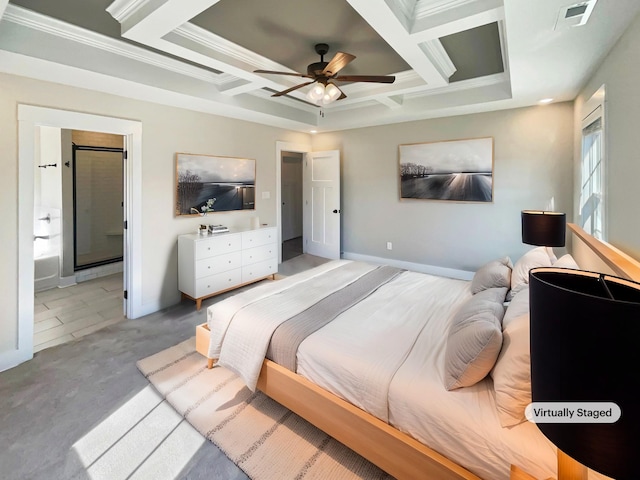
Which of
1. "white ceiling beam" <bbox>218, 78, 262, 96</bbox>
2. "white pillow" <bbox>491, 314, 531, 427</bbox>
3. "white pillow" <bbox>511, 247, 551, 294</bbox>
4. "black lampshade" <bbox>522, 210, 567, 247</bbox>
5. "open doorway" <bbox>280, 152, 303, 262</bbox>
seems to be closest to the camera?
"white pillow" <bbox>491, 314, 531, 427</bbox>

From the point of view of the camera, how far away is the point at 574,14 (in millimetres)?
1692

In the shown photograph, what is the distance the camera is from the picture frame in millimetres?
3908

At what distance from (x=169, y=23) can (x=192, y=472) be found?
2739 mm

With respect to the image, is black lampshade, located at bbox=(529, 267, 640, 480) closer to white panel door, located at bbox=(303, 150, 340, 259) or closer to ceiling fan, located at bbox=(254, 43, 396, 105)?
ceiling fan, located at bbox=(254, 43, 396, 105)

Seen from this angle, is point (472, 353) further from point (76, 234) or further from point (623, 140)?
point (76, 234)

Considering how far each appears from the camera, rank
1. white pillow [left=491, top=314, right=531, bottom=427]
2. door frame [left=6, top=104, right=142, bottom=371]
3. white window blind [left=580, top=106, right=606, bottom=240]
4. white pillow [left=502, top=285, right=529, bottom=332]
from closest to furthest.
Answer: white pillow [left=491, top=314, right=531, bottom=427] < white pillow [left=502, top=285, right=529, bottom=332] < white window blind [left=580, top=106, right=606, bottom=240] < door frame [left=6, top=104, right=142, bottom=371]

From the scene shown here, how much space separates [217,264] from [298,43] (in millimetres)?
2595

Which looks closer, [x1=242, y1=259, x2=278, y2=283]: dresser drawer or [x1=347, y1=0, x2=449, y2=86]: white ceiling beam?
[x1=347, y1=0, x2=449, y2=86]: white ceiling beam

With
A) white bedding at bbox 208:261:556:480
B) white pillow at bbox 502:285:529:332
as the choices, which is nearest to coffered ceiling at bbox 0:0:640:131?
white pillow at bbox 502:285:529:332

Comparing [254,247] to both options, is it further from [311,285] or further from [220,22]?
[220,22]

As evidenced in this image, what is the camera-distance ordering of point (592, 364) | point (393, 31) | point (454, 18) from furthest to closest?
point (393, 31)
point (454, 18)
point (592, 364)

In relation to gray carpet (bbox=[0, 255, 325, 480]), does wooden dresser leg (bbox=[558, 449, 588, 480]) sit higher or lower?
higher

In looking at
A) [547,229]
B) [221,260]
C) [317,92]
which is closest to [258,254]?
[221,260]

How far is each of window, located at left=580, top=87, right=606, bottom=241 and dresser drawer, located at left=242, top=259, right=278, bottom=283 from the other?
3699 millimetres
